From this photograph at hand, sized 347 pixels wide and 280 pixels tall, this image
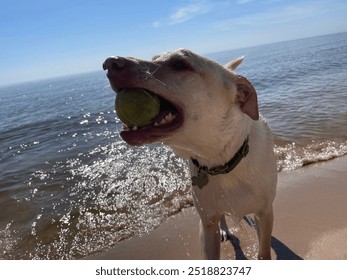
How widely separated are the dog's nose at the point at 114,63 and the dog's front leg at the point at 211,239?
71.8 inches

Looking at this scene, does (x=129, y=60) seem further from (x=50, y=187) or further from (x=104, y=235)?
(x=50, y=187)

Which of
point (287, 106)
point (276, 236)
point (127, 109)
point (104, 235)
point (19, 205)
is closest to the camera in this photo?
point (127, 109)

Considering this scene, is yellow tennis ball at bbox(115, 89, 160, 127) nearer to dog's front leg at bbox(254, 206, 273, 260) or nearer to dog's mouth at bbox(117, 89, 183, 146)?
dog's mouth at bbox(117, 89, 183, 146)

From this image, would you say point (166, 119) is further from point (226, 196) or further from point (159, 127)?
point (226, 196)

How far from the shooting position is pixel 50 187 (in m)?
7.09

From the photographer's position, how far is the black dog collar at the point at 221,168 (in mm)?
3080

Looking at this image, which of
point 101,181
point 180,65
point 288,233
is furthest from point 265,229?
point 101,181

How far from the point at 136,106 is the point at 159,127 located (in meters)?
0.25

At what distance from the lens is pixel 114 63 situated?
8.01 ft

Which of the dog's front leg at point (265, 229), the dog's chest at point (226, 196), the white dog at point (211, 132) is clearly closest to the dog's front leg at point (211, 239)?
the white dog at point (211, 132)

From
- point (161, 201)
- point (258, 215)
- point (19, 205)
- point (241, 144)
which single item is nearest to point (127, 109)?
point (241, 144)

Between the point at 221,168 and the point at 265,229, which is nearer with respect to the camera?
the point at 221,168

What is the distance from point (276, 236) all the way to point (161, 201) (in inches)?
82.1

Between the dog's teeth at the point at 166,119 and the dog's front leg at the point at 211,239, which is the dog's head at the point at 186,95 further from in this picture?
the dog's front leg at the point at 211,239
